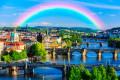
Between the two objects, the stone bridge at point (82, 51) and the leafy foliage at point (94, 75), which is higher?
the stone bridge at point (82, 51)

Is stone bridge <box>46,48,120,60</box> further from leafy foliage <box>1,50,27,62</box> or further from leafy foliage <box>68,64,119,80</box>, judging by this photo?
leafy foliage <box>68,64,119,80</box>

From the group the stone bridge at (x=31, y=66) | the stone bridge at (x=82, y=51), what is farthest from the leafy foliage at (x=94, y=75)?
the stone bridge at (x=82, y=51)

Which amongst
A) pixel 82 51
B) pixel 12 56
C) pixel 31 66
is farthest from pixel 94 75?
pixel 82 51

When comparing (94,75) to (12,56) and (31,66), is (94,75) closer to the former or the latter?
(31,66)

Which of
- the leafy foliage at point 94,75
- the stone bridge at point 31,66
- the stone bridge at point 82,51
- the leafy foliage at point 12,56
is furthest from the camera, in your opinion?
the stone bridge at point 82,51

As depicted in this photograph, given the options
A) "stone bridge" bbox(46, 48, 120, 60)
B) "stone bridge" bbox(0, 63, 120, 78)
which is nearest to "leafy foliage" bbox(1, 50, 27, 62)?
"stone bridge" bbox(0, 63, 120, 78)

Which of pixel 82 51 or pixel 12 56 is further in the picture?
pixel 82 51

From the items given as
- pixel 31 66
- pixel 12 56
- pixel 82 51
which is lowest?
pixel 31 66

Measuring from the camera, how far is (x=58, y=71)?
32156 mm

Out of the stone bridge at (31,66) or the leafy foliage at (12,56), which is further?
the leafy foliage at (12,56)

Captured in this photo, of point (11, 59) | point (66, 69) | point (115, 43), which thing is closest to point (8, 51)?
point (11, 59)

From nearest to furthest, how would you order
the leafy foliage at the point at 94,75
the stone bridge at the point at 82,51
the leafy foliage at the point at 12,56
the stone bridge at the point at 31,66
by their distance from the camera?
the leafy foliage at the point at 94,75 < the stone bridge at the point at 31,66 < the leafy foliage at the point at 12,56 < the stone bridge at the point at 82,51

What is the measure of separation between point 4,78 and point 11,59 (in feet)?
→ 30.1

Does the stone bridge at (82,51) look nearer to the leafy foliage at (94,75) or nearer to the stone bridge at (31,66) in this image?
the stone bridge at (31,66)
